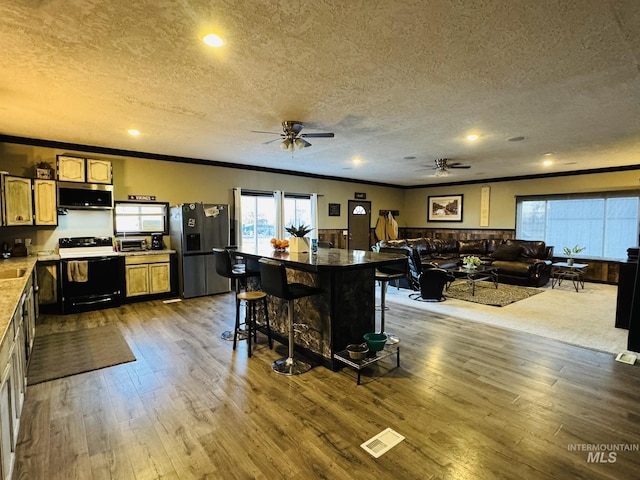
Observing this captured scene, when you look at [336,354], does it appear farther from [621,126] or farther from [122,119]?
[621,126]

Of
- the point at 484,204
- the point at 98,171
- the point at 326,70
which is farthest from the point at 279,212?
the point at 484,204

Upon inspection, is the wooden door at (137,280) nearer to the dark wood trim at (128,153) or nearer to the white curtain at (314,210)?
the dark wood trim at (128,153)

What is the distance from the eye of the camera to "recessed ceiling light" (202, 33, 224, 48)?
212 cm

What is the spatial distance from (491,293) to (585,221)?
3726 millimetres

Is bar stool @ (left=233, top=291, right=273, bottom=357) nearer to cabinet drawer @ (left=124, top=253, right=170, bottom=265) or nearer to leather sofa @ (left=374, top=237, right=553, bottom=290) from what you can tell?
cabinet drawer @ (left=124, top=253, right=170, bottom=265)

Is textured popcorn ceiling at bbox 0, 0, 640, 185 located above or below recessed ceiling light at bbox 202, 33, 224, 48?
above

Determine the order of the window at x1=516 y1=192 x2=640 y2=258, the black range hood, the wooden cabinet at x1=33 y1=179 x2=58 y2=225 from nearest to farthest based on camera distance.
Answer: the wooden cabinet at x1=33 y1=179 x2=58 y2=225 → the black range hood → the window at x1=516 y1=192 x2=640 y2=258

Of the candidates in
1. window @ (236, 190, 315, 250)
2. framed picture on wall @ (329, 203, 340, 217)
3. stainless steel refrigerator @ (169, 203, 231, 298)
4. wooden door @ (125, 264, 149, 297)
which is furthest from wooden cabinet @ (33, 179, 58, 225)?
framed picture on wall @ (329, 203, 340, 217)

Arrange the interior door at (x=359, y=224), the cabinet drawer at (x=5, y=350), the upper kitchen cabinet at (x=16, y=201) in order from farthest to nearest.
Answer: the interior door at (x=359, y=224)
the upper kitchen cabinet at (x=16, y=201)
the cabinet drawer at (x=5, y=350)

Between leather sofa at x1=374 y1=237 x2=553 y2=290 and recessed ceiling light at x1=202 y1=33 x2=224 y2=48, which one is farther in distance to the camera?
leather sofa at x1=374 y1=237 x2=553 y2=290

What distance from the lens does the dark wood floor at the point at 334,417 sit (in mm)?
1900

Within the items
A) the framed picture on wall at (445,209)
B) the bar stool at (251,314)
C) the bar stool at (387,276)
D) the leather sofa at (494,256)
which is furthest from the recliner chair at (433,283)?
the framed picture on wall at (445,209)

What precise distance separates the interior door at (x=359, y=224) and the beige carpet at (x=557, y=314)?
11.1 feet

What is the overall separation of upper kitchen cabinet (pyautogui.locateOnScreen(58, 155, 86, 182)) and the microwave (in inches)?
44.4
